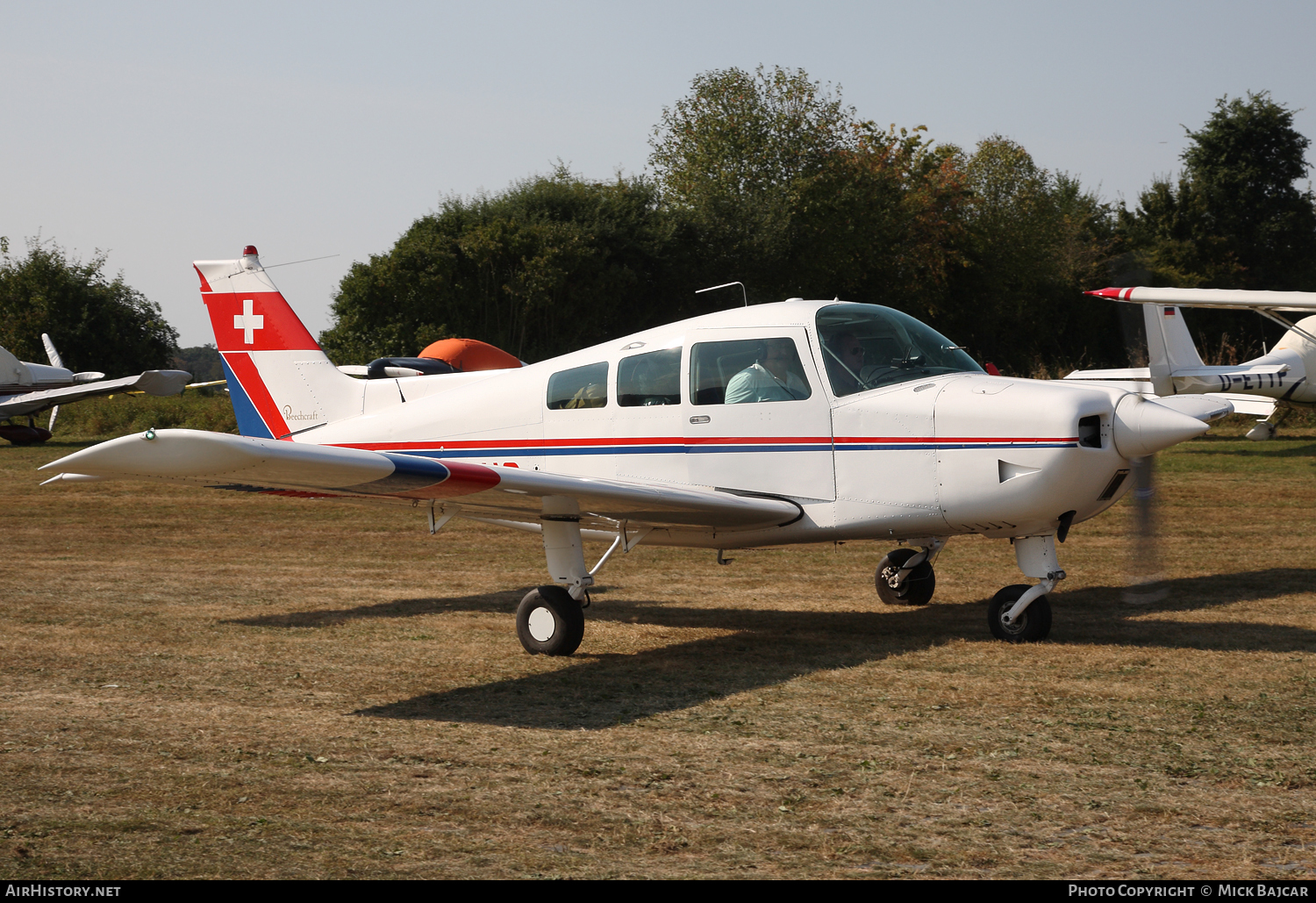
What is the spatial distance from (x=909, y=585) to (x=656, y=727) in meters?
4.44

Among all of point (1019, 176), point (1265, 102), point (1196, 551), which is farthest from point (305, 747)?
point (1019, 176)

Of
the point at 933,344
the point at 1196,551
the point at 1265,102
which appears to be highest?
the point at 1265,102

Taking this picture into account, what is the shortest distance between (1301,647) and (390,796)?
6013mm

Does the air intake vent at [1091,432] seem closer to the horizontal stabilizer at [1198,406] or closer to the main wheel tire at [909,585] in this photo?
the horizontal stabilizer at [1198,406]

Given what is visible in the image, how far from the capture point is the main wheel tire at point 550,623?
7.81 m

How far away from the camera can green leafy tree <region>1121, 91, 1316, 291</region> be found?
181 ft

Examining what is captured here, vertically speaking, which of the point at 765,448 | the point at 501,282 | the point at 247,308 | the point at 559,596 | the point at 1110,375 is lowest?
the point at 559,596

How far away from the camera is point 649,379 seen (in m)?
8.43

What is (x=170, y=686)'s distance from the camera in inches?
266

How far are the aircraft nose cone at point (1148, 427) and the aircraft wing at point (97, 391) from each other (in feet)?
77.7

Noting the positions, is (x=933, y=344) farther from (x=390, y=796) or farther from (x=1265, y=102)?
(x=1265, y=102)

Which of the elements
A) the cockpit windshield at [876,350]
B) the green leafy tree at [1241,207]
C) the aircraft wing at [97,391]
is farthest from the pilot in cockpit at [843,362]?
the green leafy tree at [1241,207]

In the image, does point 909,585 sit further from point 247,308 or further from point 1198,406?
point 247,308

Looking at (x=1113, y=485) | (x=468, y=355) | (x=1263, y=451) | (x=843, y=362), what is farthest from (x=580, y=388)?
(x=1263, y=451)
